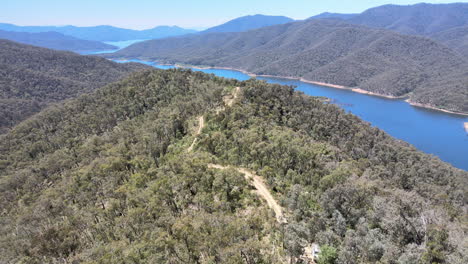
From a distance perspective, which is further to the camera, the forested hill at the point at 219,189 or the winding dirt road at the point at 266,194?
the winding dirt road at the point at 266,194

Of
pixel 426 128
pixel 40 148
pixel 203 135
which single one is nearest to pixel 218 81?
pixel 203 135

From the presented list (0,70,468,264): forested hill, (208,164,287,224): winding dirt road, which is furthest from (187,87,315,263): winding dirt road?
(0,70,468,264): forested hill

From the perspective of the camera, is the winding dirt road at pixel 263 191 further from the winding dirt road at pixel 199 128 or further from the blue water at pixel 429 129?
the blue water at pixel 429 129

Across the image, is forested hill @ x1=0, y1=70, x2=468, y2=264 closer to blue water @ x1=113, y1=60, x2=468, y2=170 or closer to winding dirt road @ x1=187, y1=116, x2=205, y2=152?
winding dirt road @ x1=187, y1=116, x2=205, y2=152

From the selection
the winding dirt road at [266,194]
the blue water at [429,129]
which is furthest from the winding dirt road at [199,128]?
the blue water at [429,129]

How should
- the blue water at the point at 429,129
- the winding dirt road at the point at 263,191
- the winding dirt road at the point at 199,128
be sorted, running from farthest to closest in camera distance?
the blue water at the point at 429,129
the winding dirt road at the point at 199,128
the winding dirt road at the point at 263,191

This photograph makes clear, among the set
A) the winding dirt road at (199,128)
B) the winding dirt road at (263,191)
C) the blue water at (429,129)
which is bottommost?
the blue water at (429,129)

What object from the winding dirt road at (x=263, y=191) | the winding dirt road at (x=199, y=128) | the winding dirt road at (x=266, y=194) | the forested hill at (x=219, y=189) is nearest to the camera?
the forested hill at (x=219, y=189)

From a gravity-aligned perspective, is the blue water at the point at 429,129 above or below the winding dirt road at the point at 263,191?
below
